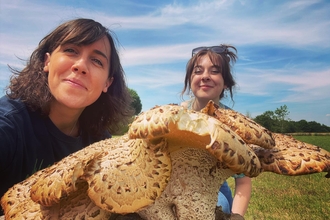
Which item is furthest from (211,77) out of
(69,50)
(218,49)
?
(69,50)

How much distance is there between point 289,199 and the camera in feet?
28.0

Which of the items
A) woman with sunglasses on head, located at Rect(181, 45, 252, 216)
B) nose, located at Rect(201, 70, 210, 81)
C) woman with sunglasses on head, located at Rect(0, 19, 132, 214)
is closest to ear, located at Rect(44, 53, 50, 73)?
woman with sunglasses on head, located at Rect(0, 19, 132, 214)

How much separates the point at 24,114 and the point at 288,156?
275 centimetres

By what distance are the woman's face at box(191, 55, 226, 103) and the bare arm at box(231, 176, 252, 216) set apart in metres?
1.39

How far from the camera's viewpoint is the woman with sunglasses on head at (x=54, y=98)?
292cm

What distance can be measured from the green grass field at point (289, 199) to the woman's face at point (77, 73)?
16.6ft

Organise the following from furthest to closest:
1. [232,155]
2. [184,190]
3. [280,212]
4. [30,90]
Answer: [280,212], [30,90], [184,190], [232,155]

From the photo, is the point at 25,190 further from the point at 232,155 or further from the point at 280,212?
the point at 280,212

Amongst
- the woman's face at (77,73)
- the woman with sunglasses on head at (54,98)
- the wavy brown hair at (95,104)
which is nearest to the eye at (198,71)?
the wavy brown hair at (95,104)

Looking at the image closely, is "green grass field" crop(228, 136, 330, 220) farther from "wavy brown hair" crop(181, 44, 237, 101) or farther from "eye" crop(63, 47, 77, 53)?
"eye" crop(63, 47, 77, 53)

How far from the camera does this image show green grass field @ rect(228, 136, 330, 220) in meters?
6.89

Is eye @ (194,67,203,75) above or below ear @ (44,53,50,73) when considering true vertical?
above

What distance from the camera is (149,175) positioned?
142cm

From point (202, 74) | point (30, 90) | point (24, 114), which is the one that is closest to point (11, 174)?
point (24, 114)
